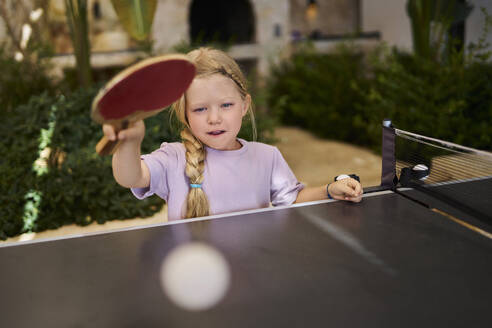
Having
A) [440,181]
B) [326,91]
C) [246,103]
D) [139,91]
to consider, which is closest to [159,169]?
[246,103]

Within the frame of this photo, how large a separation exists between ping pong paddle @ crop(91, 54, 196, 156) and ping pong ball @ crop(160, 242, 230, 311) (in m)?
0.25

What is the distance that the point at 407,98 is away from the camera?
401 cm

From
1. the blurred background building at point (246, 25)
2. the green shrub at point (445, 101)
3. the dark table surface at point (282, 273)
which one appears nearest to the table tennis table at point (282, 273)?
the dark table surface at point (282, 273)

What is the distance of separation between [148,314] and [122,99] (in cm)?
37

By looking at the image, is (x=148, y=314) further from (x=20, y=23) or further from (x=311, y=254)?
(x=20, y=23)

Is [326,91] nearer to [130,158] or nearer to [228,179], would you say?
[228,179]

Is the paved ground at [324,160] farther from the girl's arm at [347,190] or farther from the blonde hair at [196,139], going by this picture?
the girl's arm at [347,190]

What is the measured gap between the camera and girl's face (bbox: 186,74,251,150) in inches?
47.3

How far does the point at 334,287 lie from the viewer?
2.35 ft

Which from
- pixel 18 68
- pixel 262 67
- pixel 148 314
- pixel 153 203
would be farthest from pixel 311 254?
pixel 262 67

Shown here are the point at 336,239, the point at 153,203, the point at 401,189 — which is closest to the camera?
the point at 336,239

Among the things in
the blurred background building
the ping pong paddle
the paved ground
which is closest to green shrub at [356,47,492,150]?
the paved ground

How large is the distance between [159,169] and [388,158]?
66 centimetres

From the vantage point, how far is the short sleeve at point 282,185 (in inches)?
53.6
